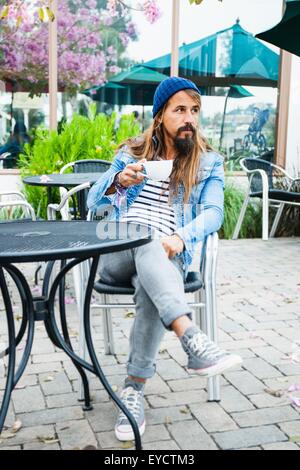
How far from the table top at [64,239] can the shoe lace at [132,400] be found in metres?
0.60

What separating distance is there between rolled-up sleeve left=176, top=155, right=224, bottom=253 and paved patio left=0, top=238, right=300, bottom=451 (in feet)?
2.09

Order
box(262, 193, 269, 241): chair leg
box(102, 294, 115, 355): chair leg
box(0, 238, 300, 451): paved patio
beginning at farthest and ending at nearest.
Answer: box(262, 193, 269, 241): chair leg, box(102, 294, 115, 355): chair leg, box(0, 238, 300, 451): paved patio

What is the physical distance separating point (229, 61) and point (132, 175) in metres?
5.60

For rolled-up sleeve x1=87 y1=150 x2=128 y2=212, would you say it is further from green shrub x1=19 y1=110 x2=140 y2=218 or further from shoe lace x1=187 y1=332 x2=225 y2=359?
green shrub x1=19 y1=110 x2=140 y2=218

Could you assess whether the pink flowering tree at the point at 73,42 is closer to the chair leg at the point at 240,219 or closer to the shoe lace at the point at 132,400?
the chair leg at the point at 240,219

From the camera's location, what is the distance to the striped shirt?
2438mm

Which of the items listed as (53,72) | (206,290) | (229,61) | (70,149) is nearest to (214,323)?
(206,290)

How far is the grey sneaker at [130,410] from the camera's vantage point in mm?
2053

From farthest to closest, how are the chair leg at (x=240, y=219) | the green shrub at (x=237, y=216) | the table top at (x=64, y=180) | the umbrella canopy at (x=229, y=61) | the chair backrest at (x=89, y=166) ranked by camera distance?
the umbrella canopy at (x=229, y=61), the green shrub at (x=237, y=216), the chair leg at (x=240, y=219), the chair backrest at (x=89, y=166), the table top at (x=64, y=180)

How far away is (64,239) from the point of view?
1.94 metres

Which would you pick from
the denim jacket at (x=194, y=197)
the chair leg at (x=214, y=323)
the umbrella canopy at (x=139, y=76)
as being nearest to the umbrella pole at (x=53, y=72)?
the umbrella canopy at (x=139, y=76)

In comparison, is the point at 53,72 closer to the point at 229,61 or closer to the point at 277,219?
the point at 229,61

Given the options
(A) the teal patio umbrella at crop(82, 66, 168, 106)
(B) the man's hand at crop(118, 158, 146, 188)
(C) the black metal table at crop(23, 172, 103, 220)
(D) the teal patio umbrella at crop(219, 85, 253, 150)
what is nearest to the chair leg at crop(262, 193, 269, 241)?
(D) the teal patio umbrella at crop(219, 85, 253, 150)
